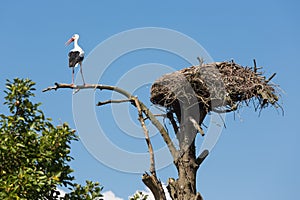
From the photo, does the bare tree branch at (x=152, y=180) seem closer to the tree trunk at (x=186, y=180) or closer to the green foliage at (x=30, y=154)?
the tree trunk at (x=186, y=180)

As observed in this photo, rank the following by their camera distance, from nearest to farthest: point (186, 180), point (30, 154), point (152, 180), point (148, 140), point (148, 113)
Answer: point (30, 154)
point (152, 180)
point (148, 140)
point (186, 180)
point (148, 113)

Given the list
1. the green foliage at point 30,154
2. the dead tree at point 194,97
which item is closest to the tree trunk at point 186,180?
the dead tree at point 194,97

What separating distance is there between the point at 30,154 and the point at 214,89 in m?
3.48

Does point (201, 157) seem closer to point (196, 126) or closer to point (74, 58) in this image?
point (196, 126)

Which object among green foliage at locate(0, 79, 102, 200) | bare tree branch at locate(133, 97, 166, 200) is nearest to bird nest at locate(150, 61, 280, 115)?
bare tree branch at locate(133, 97, 166, 200)

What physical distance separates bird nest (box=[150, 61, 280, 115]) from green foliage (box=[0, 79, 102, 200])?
2.68m

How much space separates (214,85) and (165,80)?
78 cm

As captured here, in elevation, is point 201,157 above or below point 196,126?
below

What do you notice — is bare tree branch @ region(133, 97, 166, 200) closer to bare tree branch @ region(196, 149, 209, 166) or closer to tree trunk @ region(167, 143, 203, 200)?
tree trunk @ region(167, 143, 203, 200)

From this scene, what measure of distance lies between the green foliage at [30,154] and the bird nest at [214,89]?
8.79 ft

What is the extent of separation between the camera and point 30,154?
4.63 m

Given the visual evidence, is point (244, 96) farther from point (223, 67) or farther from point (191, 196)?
point (191, 196)

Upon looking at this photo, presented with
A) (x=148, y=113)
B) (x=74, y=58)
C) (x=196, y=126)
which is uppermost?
(x=74, y=58)

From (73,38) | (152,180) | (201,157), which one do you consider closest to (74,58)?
(73,38)
